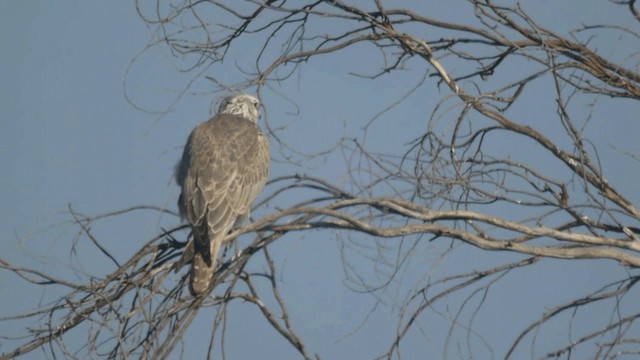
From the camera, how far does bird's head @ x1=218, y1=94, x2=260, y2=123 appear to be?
A: 29.1 ft

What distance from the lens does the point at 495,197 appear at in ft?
17.5

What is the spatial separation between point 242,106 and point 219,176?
4.84 ft

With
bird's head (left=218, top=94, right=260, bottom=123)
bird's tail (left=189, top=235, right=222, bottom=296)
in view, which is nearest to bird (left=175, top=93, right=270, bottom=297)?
bird's tail (left=189, top=235, right=222, bottom=296)

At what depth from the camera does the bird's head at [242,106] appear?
8.86 metres

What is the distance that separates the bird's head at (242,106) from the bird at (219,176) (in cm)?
28

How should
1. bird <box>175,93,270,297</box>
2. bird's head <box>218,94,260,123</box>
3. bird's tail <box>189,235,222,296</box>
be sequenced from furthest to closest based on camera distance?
bird's head <box>218,94,260,123</box> < bird <box>175,93,270,297</box> < bird's tail <box>189,235,222,296</box>

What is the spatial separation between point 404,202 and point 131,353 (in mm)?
1530

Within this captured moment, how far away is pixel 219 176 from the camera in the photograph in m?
7.55

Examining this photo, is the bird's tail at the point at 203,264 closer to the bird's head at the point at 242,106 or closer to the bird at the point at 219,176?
the bird at the point at 219,176

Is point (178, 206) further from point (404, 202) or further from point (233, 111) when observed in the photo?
point (404, 202)

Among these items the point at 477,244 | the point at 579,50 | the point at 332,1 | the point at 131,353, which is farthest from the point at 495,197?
the point at 131,353

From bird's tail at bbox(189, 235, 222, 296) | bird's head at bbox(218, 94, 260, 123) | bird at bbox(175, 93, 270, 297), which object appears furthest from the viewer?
bird's head at bbox(218, 94, 260, 123)

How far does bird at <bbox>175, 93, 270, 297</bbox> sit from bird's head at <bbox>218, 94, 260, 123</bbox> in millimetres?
279

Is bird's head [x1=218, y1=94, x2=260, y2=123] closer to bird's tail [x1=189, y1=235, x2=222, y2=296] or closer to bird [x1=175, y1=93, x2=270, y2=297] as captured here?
bird [x1=175, y1=93, x2=270, y2=297]
